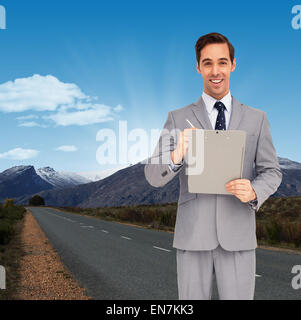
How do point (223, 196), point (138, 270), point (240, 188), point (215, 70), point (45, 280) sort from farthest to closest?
point (138, 270)
point (45, 280)
point (215, 70)
point (223, 196)
point (240, 188)

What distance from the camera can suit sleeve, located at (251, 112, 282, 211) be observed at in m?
2.19

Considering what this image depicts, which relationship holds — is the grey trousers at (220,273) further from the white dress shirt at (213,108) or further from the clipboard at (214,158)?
the white dress shirt at (213,108)

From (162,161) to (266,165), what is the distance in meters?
0.66

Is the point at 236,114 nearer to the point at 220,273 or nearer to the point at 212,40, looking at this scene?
the point at 212,40

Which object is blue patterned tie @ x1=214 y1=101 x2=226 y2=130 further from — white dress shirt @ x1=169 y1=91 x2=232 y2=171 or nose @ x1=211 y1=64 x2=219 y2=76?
nose @ x1=211 y1=64 x2=219 y2=76

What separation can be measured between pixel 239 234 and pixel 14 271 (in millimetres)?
8550

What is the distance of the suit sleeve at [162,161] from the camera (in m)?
2.23

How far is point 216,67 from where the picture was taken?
91.3 inches

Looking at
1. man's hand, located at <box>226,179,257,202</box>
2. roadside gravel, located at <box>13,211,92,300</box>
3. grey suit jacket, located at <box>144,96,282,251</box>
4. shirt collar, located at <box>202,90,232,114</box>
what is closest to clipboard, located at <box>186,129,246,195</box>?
man's hand, located at <box>226,179,257,202</box>

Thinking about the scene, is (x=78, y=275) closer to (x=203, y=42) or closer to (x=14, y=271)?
(x=14, y=271)

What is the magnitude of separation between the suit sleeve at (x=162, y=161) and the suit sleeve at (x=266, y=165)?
19.7 inches

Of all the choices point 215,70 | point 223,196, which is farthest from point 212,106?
point 223,196

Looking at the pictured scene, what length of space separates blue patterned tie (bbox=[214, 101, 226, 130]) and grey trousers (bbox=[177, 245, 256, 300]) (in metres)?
0.75
